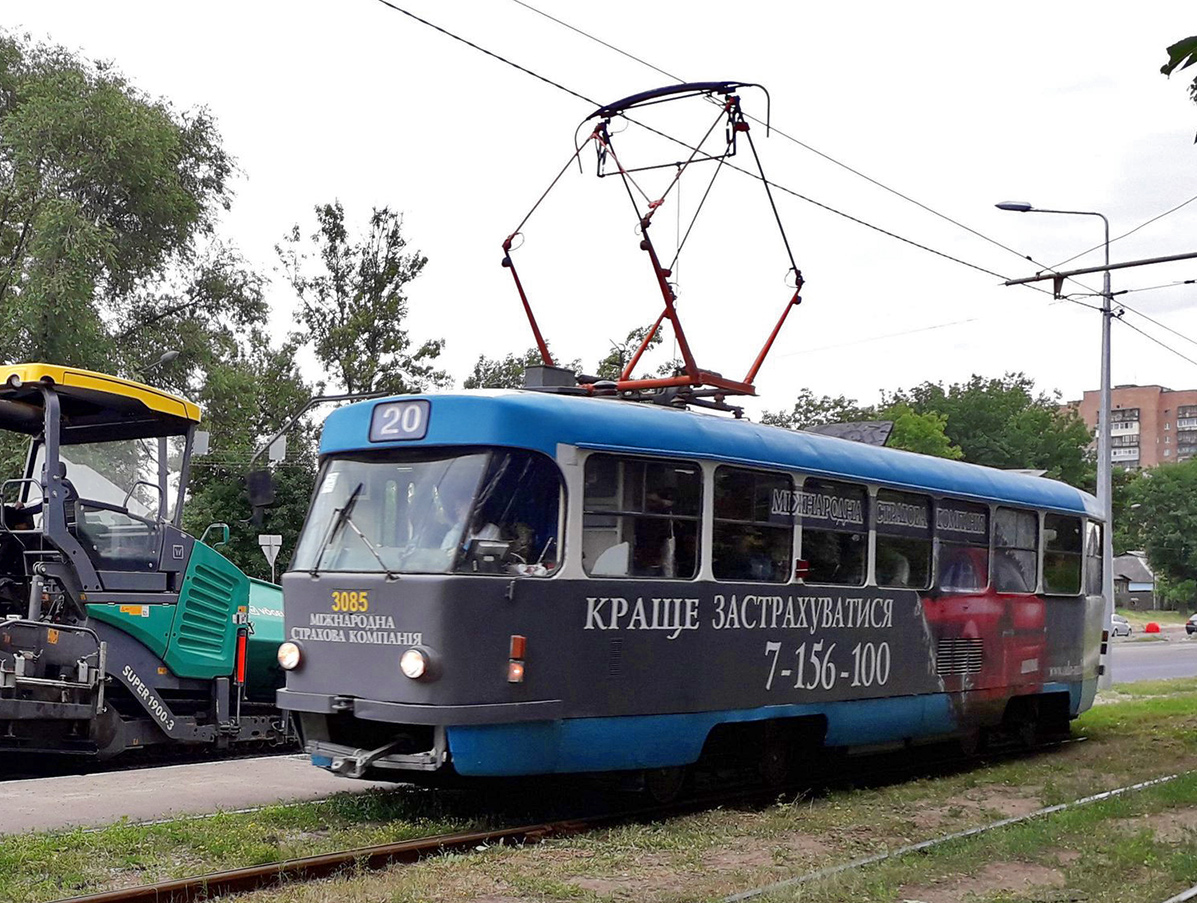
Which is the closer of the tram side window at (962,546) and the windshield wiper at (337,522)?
the windshield wiper at (337,522)

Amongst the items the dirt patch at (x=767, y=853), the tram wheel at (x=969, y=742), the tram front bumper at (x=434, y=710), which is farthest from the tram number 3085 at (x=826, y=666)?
the tram front bumper at (x=434, y=710)

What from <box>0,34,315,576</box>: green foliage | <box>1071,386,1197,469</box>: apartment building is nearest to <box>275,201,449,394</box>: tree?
<box>0,34,315,576</box>: green foliage

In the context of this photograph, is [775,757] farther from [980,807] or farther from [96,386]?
[96,386]

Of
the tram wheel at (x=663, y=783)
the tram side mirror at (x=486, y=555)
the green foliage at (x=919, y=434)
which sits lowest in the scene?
the tram wheel at (x=663, y=783)

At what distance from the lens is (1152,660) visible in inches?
1485

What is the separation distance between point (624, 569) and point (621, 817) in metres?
1.71

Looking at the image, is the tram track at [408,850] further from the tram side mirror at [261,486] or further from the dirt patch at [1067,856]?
the tram side mirror at [261,486]

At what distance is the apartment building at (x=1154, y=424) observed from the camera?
145 m

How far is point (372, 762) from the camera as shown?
869 cm

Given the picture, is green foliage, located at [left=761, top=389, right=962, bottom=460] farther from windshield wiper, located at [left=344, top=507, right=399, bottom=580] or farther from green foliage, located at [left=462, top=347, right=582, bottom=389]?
windshield wiper, located at [left=344, top=507, right=399, bottom=580]

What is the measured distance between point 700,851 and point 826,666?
3.13 m

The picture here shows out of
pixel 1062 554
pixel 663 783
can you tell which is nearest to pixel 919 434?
pixel 1062 554

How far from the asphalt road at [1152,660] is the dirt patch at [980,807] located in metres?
17.3

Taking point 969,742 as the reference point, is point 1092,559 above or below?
above
